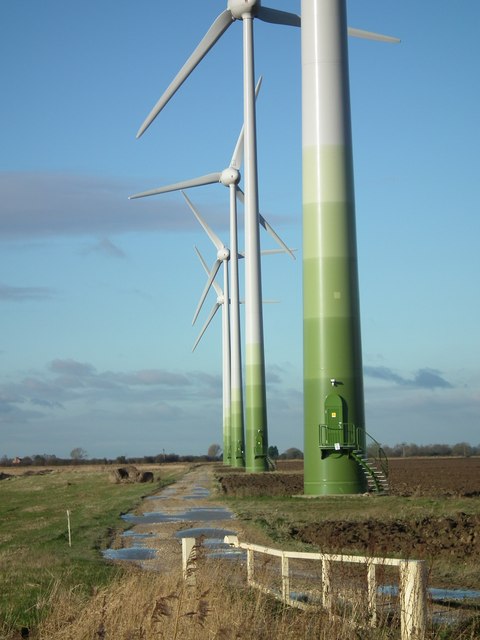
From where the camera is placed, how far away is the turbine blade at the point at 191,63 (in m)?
48.3

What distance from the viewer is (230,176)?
81.2 meters

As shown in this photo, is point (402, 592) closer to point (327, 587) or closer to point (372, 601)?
point (372, 601)

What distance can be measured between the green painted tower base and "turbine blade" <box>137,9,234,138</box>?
1682 cm

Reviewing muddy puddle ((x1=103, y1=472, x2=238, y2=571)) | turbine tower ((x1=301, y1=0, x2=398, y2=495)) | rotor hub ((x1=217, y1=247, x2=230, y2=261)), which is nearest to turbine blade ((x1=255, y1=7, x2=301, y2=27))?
turbine tower ((x1=301, y1=0, x2=398, y2=495))

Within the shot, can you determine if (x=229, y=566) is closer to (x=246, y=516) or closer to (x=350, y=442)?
(x=246, y=516)

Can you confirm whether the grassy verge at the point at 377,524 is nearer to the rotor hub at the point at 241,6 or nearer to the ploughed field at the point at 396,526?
the ploughed field at the point at 396,526

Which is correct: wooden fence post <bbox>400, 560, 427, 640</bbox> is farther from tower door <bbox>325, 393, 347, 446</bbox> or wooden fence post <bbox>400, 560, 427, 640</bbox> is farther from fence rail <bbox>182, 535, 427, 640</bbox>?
tower door <bbox>325, 393, 347, 446</bbox>

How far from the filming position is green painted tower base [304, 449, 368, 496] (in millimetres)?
38438

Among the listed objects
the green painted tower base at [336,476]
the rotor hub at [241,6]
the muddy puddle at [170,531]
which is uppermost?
the rotor hub at [241,6]

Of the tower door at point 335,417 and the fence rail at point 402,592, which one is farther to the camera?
the tower door at point 335,417

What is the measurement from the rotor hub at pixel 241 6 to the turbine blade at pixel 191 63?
3337 mm

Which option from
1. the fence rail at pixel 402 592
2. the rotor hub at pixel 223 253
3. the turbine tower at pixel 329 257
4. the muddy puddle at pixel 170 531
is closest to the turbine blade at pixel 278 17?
the turbine tower at pixel 329 257

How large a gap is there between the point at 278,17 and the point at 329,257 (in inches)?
921

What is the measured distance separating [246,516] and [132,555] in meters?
9.50
